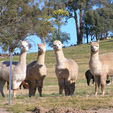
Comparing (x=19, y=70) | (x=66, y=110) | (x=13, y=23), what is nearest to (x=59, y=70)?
(x=19, y=70)

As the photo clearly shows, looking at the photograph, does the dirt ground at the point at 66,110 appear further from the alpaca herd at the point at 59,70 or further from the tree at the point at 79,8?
the tree at the point at 79,8

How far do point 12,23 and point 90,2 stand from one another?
3716 cm

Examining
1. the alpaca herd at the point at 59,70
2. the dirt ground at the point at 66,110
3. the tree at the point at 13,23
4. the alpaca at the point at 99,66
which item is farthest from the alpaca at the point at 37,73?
the tree at the point at 13,23

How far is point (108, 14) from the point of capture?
67.6 meters

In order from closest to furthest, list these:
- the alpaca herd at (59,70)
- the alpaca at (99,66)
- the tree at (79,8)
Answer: the alpaca at (99,66), the alpaca herd at (59,70), the tree at (79,8)

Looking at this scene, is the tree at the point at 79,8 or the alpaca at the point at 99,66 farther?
the tree at the point at 79,8

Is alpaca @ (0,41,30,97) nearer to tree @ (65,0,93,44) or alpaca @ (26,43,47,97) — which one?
alpaca @ (26,43,47,97)

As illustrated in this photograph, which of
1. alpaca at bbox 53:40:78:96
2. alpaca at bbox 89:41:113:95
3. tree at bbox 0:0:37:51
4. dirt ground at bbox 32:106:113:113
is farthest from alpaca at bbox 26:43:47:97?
tree at bbox 0:0:37:51

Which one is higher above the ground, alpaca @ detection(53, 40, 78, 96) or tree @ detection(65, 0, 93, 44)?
tree @ detection(65, 0, 93, 44)

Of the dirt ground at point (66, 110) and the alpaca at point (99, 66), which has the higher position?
the alpaca at point (99, 66)

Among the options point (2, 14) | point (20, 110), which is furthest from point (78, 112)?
point (2, 14)

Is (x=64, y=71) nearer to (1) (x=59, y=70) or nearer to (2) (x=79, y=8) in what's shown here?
(1) (x=59, y=70)

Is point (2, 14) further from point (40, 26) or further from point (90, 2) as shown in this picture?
point (90, 2)

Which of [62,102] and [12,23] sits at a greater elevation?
[12,23]
